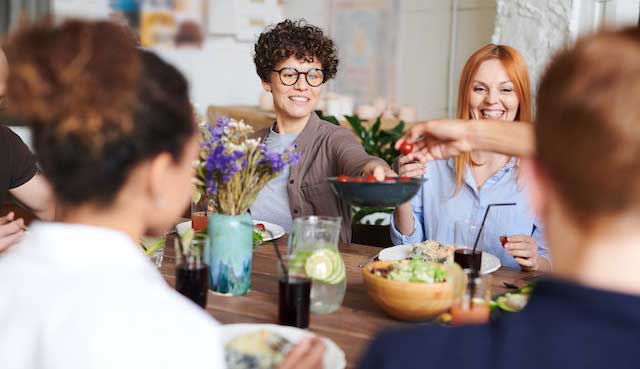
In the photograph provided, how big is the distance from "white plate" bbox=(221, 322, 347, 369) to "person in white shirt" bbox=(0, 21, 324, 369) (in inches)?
13.0

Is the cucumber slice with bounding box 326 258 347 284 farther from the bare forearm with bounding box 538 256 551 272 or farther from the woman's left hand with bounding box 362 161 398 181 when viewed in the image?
the bare forearm with bounding box 538 256 551 272

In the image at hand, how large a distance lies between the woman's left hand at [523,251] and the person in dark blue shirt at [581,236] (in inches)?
47.4

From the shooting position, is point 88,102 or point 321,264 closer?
point 88,102

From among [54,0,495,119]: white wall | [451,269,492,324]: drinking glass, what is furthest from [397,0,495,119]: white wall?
[451,269,492,324]: drinking glass

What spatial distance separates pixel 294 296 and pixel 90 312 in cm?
67

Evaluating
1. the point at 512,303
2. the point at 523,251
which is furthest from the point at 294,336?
the point at 523,251

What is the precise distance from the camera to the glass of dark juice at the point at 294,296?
1510 millimetres

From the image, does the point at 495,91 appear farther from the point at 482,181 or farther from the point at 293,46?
the point at 293,46

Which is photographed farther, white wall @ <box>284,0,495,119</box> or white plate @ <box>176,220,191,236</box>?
white wall @ <box>284,0,495,119</box>

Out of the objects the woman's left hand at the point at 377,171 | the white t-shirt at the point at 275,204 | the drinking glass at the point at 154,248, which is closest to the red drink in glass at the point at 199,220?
the drinking glass at the point at 154,248

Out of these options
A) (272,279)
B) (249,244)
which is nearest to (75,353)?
(249,244)

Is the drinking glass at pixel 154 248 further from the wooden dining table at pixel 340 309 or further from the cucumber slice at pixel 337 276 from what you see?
the cucumber slice at pixel 337 276

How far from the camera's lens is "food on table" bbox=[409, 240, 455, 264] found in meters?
1.87

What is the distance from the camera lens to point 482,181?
248cm
